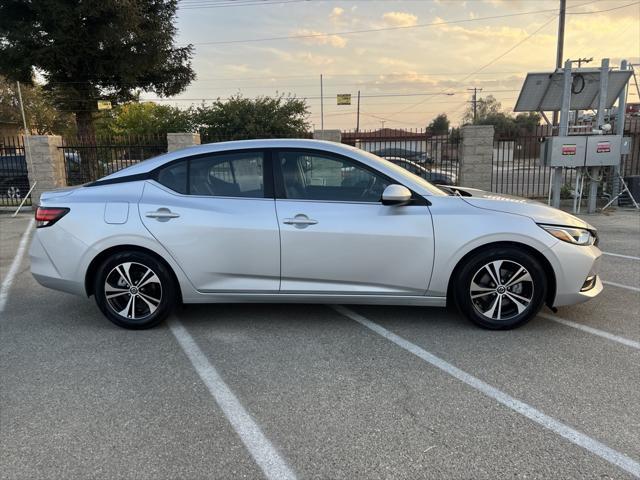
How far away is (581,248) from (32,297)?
540 centimetres

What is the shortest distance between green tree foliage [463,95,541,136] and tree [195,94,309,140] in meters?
36.0

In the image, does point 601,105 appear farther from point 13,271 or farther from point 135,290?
point 13,271

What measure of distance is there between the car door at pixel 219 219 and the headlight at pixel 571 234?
7.28ft

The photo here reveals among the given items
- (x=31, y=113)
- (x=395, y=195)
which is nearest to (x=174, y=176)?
(x=395, y=195)

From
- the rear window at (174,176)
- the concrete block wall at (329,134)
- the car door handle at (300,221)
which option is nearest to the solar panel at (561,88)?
the concrete block wall at (329,134)

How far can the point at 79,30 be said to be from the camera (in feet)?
50.4

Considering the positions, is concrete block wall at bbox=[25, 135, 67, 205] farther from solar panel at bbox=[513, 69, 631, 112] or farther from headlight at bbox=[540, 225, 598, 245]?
headlight at bbox=[540, 225, 598, 245]

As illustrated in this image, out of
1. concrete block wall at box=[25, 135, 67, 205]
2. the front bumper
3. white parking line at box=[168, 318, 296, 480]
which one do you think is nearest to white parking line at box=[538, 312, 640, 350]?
the front bumper

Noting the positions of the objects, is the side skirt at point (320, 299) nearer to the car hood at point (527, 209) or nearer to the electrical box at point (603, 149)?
the car hood at point (527, 209)

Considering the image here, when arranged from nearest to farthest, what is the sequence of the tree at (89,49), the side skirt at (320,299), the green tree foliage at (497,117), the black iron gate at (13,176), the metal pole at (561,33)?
the side skirt at (320,299)
the black iron gate at (13,176)
the tree at (89,49)
the metal pole at (561,33)
the green tree foliage at (497,117)

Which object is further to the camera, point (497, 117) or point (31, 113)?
point (497, 117)

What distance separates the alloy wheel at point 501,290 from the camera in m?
3.99

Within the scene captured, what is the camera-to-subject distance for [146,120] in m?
37.9

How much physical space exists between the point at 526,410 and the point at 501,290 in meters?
1.28
